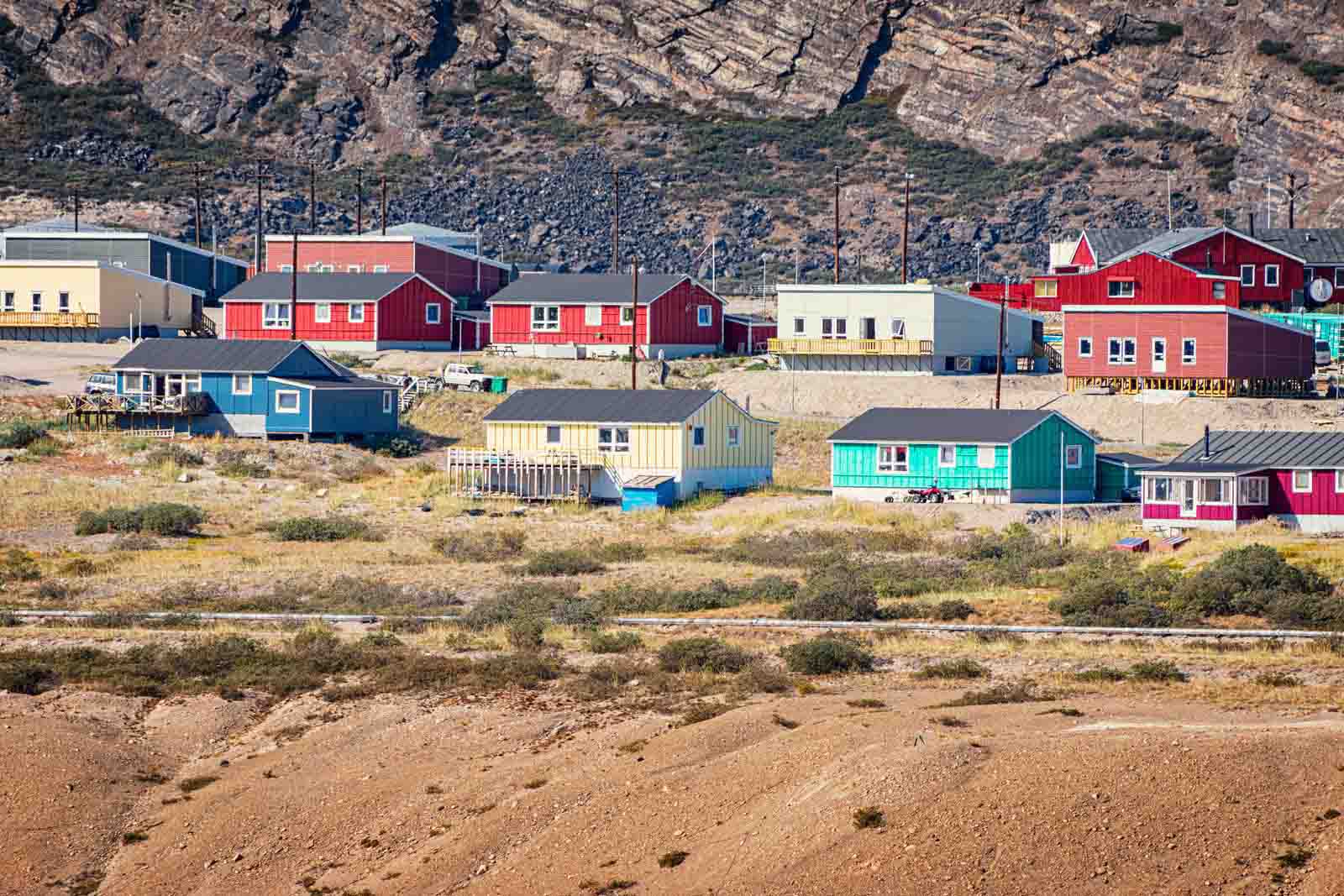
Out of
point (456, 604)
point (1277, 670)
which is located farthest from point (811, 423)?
point (1277, 670)

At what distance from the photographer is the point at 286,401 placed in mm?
71750

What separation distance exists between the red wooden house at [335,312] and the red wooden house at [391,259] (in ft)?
17.1

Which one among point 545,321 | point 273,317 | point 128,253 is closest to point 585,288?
point 545,321

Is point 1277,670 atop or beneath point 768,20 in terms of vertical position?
beneath

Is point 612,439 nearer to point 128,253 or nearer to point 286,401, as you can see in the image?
point 286,401

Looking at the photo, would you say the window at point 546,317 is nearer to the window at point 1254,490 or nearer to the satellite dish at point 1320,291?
the satellite dish at point 1320,291

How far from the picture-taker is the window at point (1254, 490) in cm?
5262

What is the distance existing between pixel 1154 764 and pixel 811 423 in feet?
169

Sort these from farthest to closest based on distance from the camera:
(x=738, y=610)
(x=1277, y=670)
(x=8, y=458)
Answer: (x=8, y=458) < (x=738, y=610) < (x=1277, y=670)

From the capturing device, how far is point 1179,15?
144m

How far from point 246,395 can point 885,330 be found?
89.2ft

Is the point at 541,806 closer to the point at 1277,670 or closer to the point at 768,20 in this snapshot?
the point at 1277,670

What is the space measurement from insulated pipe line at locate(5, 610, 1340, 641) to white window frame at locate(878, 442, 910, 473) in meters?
20.4

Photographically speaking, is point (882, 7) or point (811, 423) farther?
point (882, 7)
